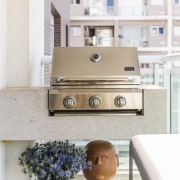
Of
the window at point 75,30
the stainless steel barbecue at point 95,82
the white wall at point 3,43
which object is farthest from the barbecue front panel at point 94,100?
the window at point 75,30

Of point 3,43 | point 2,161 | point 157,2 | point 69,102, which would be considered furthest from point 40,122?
point 157,2

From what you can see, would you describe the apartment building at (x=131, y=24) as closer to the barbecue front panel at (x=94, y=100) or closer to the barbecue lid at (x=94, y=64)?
the barbecue lid at (x=94, y=64)

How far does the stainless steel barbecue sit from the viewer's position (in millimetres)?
2154

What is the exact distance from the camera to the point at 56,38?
655 centimetres

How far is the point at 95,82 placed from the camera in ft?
7.45

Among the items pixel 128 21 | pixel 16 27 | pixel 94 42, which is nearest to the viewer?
pixel 16 27

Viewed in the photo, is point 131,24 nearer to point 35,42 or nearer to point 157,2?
point 157,2

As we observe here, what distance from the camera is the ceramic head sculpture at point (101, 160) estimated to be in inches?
91.7

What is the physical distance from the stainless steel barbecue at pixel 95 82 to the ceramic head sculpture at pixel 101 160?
28 centimetres

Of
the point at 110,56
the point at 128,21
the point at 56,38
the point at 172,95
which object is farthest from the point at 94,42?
the point at 110,56

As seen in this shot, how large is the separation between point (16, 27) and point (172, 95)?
139 centimetres

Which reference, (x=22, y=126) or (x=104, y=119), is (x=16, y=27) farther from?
(x=104, y=119)

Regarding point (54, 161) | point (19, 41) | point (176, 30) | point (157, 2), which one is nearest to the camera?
point (54, 161)

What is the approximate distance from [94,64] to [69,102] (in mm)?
339
